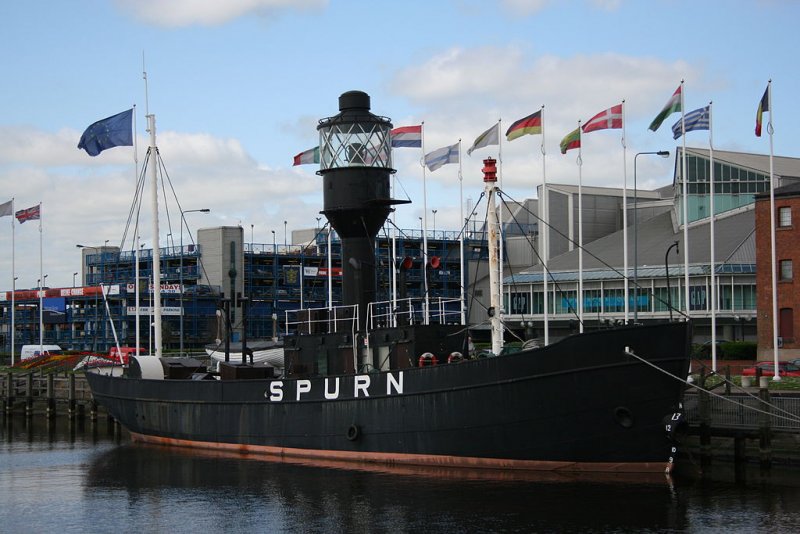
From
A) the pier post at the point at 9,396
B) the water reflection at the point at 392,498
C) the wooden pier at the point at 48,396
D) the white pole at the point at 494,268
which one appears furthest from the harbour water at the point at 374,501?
the pier post at the point at 9,396

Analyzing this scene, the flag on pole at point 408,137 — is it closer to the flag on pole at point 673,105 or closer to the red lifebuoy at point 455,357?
the flag on pole at point 673,105

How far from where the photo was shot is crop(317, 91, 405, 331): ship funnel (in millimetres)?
32219

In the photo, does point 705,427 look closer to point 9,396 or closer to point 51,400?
point 51,400

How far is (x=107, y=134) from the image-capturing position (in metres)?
39.5

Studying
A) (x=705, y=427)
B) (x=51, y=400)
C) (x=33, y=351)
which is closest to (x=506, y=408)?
(x=705, y=427)

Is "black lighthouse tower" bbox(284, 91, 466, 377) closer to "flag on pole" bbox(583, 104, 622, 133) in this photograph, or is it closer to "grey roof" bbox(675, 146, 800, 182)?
"flag on pole" bbox(583, 104, 622, 133)

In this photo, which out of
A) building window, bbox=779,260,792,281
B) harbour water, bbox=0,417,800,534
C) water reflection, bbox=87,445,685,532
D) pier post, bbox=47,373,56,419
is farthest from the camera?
building window, bbox=779,260,792,281

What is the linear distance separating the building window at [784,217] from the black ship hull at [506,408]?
105 ft

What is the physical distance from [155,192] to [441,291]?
6082 cm

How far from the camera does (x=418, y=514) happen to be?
2238 cm

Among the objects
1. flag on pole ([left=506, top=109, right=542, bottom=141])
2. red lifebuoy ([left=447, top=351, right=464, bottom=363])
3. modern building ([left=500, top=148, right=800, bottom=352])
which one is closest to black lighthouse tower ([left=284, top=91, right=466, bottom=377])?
red lifebuoy ([left=447, top=351, right=464, bottom=363])

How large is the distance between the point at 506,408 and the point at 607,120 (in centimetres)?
1686

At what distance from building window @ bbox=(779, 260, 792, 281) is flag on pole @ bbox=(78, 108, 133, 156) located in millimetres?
A: 34418

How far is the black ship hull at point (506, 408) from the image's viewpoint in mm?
24656
